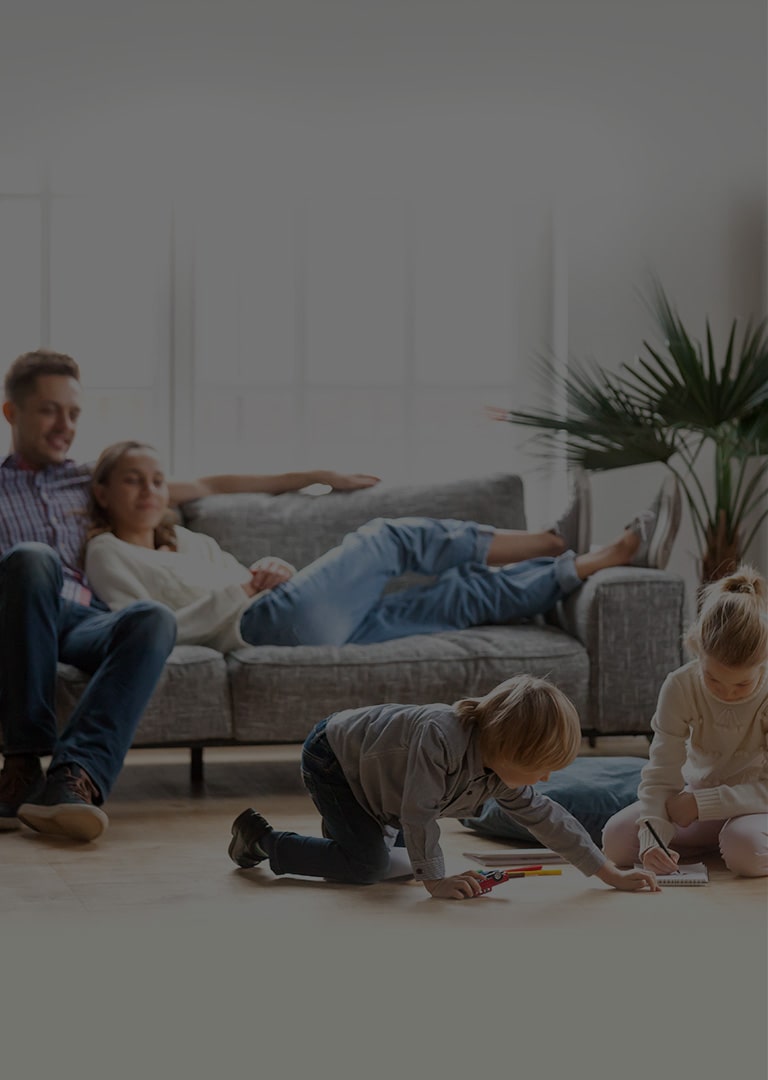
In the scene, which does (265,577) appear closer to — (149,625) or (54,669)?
(149,625)

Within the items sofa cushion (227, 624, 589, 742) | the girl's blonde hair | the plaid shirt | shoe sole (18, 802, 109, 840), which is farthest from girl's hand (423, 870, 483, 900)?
the plaid shirt

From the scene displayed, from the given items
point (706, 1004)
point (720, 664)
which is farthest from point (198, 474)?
point (706, 1004)

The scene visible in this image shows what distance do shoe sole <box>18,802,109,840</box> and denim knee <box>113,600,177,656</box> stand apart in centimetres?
40

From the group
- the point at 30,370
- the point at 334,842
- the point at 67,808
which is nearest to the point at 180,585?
the point at 30,370

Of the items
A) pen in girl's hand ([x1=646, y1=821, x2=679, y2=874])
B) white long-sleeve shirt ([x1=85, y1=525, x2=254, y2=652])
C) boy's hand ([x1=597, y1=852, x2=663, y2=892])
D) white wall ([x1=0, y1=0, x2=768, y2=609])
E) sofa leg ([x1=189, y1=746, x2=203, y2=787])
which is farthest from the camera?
white wall ([x1=0, y1=0, x2=768, y2=609])

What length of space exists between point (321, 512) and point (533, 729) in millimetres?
1809

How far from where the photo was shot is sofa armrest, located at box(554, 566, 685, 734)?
141 inches

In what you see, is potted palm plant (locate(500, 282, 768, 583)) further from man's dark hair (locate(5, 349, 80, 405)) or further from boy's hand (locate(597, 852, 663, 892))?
boy's hand (locate(597, 852, 663, 892))

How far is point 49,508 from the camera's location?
3.78 metres

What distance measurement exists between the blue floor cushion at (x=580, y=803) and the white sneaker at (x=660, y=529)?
0.81 m

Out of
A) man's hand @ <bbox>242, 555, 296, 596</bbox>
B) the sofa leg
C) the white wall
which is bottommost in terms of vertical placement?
the sofa leg

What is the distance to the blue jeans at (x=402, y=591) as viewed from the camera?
Answer: 3551 mm

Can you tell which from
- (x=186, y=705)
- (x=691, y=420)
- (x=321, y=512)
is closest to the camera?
(x=186, y=705)

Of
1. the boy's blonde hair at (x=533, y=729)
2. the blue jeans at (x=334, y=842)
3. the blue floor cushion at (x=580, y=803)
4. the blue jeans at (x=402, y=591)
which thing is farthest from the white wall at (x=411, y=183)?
the boy's blonde hair at (x=533, y=729)
